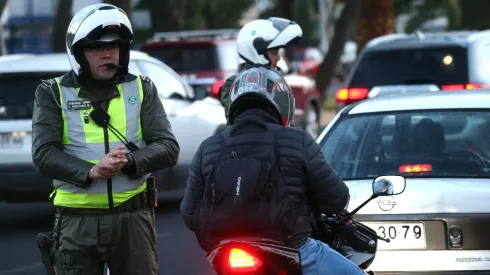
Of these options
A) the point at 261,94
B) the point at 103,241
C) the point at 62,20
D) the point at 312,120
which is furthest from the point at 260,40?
the point at 62,20

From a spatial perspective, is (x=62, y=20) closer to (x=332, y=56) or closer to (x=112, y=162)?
(x=332, y=56)

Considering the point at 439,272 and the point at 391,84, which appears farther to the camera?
the point at 391,84

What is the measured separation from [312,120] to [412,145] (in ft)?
48.9

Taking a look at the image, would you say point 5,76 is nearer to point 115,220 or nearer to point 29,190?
point 29,190

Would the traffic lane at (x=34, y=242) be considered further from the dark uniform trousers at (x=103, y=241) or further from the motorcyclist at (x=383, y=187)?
the motorcyclist at (x=383, y=187)

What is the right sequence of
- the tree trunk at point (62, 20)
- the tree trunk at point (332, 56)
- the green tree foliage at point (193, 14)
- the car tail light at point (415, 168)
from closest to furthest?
the car tail light at point (415, 168) < the tree trunk at point (62, 20) < the green tree foliage at point (193, 14) < the tree trunk at point (332, 56)

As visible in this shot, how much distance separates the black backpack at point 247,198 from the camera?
4461mm

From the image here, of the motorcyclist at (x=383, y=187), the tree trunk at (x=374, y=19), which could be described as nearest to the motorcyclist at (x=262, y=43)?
the motorcyclist at (x=383, y=187)

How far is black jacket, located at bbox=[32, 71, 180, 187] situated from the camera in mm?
5312

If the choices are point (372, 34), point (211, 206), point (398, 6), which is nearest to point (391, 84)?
point (211, 206)

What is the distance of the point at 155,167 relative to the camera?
543cm

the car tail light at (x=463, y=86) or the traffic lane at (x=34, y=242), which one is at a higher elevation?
the car tail light at (x=463, y=86)

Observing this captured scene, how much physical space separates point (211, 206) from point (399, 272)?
2.09 m

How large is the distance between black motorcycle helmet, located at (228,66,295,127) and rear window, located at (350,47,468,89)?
840cm
